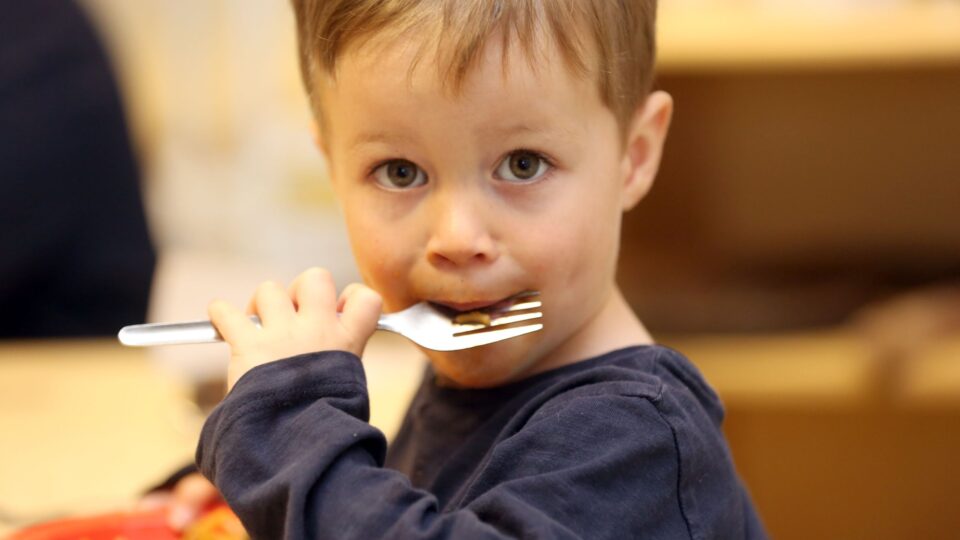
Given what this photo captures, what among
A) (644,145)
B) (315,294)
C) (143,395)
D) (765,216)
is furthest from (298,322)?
(765,216)

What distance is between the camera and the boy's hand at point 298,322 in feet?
2.12

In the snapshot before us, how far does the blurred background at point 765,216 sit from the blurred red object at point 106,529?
1.03ft

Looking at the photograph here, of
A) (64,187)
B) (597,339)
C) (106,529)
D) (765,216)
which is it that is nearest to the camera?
(597,339)

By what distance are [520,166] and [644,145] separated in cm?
15

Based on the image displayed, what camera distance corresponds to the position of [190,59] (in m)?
2.37

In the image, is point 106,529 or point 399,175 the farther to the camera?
point 106,529

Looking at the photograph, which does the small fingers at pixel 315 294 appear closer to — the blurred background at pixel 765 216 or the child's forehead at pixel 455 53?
the child's forehead at pixel 455 53

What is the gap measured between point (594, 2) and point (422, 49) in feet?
0.35

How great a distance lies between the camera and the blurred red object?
2.83 feet

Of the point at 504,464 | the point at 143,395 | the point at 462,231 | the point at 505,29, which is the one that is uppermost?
the point at 505,29

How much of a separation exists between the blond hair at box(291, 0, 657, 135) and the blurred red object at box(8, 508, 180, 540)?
14.5 inches

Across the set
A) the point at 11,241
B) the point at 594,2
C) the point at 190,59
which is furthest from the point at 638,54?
the point at 190,59

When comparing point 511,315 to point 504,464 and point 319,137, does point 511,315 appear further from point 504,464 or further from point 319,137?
point 319,137

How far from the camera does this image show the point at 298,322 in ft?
2.15
